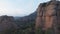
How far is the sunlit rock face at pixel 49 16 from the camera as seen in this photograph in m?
17.7

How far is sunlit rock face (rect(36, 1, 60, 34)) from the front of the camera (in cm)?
1766

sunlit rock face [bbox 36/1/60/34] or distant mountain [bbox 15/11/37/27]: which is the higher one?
sunlit rock face [bbox 36/1/60/34]

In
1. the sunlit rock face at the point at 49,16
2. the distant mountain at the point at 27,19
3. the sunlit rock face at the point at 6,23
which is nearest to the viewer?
the sunlit rock face at the point at 49,16

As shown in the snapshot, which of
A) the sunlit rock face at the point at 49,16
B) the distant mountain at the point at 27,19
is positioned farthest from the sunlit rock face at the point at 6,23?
the distant mountain at the point at 27,19

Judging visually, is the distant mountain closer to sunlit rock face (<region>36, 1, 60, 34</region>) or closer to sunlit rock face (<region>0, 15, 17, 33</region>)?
sunlit rock face (<region>0, 15, 17, 33</region>)

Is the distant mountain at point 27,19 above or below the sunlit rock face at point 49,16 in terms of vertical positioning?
below

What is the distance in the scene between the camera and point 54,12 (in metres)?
17.7

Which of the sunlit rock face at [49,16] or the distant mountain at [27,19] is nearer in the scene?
the sunlit rock face at [49,16]

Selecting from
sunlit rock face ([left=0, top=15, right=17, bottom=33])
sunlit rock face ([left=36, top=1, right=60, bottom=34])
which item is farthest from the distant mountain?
sunlit rock face ([left=36, top=1, right=60, bottom=34])

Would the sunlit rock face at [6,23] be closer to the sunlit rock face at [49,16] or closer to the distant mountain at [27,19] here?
the sunlit rock face at [49,16]

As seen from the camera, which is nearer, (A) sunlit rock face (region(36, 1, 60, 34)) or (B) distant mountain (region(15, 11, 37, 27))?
(A) sunlit rock face (region(36, 1, 60, 34))

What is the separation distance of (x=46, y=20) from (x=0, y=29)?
558cm

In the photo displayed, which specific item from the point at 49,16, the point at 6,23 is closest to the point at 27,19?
the point at 6,23

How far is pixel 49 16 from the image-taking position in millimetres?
18359
